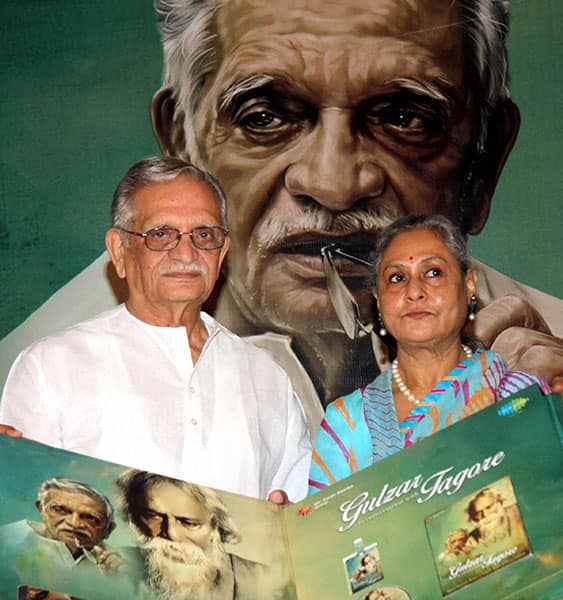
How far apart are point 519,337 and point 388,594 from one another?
6.49ft

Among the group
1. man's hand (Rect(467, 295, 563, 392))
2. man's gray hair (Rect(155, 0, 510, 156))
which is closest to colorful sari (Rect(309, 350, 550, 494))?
man's hand (Rect(467, 295, 563, 392))

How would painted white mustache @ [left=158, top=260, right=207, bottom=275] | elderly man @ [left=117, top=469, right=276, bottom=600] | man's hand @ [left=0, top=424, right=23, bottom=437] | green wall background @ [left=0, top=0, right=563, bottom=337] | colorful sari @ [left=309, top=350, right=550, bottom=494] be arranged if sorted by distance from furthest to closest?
1. green wall background @ [left=0, top=0, right=563, bottom=337]
2. painted white mustache @ [left=158, top=260, right=207, bottom=275]
3. colorful sari @ [left=309, top=350, right=550, bottom=494]
4. man's hand @ [left=0, top=424, right=23, bottom=437]
5. elderly man @ [left=117, top=469, right=276, bottom=600]

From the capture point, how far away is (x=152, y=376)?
2.98 m

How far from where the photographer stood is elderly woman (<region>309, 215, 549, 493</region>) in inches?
107

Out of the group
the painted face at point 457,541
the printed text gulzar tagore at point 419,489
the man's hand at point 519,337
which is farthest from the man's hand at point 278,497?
the man's hand at point 519,337

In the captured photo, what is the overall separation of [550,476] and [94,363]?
4.28 ft

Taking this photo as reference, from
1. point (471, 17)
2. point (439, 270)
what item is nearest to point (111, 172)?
point (471, 17)

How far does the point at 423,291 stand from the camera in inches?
110

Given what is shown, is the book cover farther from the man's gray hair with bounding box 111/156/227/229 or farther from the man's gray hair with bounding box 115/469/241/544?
the man's gray hair with bounding box 111/156/227/229

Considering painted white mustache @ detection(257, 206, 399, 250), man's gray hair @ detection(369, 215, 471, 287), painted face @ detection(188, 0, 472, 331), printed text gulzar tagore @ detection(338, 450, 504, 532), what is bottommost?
printed text gulzar tagore @ detection(338, 450, 504, 532)

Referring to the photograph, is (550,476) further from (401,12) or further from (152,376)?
(401,12)

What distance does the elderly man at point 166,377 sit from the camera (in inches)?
111

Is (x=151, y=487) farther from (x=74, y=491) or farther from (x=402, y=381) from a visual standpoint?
(x=402, y=381)

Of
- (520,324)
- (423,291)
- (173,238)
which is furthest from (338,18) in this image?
(423,291)
